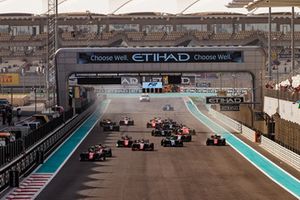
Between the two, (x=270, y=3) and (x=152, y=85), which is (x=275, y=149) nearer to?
(x=270, y=3)

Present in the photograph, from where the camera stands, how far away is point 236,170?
36.2 m

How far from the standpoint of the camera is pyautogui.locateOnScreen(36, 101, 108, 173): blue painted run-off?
124ft

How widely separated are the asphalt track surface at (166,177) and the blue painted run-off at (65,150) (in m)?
0.60

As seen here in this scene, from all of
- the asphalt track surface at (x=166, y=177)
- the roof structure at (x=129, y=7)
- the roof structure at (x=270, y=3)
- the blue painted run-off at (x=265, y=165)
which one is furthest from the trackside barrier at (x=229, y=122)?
the roof structure at (x=129, y=7)

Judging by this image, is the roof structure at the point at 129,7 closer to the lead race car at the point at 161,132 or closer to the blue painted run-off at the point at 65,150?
the blue painted run-off at the point at 65,150

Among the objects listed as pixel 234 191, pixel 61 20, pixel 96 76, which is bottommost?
pixel 234 191

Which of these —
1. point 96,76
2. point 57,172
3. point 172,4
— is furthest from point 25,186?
point 172,4

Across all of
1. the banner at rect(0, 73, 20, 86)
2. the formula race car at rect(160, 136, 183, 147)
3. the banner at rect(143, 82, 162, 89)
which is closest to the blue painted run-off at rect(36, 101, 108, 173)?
the formula race car at rect(160, 136, 183, 147)

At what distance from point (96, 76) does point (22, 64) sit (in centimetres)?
10258

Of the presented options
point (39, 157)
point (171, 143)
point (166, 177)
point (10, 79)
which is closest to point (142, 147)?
point (171, 143)

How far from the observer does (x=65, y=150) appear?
46188 mm

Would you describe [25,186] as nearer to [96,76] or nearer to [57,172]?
[57,172]

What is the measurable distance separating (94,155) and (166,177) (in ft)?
25.1

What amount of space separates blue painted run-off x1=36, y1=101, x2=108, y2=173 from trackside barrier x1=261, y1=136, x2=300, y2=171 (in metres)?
12.6
